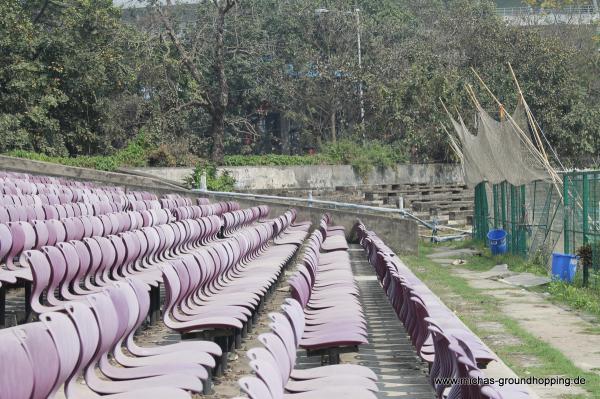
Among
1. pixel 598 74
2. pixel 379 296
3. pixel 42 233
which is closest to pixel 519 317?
pixel 379 296

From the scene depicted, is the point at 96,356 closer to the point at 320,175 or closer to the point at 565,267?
the point at 565,267

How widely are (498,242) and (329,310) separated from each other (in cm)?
1205

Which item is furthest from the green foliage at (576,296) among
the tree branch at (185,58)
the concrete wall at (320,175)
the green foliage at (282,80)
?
the tree branch at (185,58)

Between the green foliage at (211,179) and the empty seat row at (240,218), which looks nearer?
the empty seat row at (240,218)

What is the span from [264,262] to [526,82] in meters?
27.2

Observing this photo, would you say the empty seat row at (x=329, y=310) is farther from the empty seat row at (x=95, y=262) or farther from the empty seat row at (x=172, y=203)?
the empty seat row at (x=172, y=203)

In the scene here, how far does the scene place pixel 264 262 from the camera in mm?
11039

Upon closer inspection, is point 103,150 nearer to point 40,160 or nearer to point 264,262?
point 40,160

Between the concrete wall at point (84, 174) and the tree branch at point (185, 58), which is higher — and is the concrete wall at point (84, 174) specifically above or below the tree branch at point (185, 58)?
below

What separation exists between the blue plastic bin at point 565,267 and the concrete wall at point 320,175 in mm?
15247

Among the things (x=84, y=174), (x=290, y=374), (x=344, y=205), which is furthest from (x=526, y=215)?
(x=290, y=374)

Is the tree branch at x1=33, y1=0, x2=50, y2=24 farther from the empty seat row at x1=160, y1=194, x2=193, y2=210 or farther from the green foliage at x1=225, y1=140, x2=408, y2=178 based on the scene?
the empty seat row at x1=160, y1=194, x2=193, y2=210

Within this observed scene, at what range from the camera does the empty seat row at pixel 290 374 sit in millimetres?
3846

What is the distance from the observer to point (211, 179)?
25.8 meters
